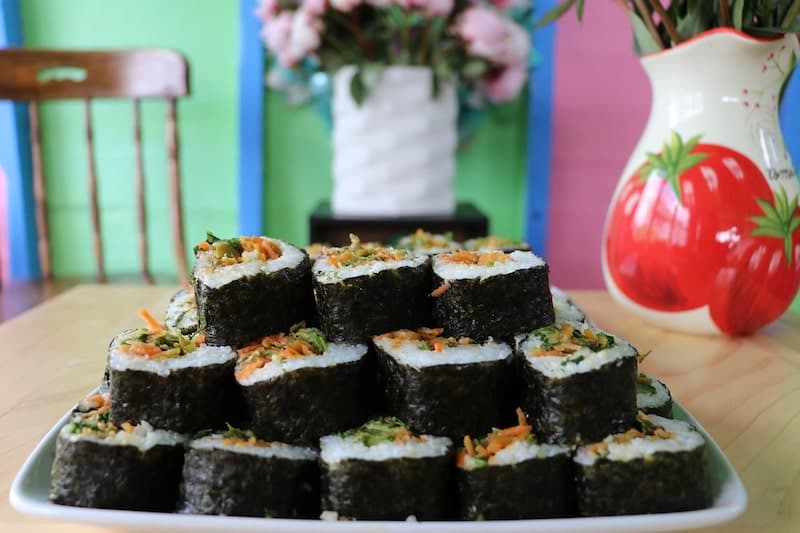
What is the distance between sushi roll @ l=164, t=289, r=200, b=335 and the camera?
35.7 inches

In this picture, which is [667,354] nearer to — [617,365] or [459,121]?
[617,365]

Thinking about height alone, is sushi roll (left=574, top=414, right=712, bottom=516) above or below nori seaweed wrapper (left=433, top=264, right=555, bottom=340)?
below

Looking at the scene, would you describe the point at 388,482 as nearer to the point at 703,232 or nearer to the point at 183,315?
the point at 183,315

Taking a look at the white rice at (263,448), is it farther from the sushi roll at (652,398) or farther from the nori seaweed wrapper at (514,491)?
the sushi roll at (652,398)

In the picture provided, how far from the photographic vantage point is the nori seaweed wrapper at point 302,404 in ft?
2.44

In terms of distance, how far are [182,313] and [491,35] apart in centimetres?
141

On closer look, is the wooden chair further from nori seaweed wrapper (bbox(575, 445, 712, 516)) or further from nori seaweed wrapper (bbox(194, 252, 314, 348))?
nori seaweed wrapper (bbox(575, 445, 712, 516))

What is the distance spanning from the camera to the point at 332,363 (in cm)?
77

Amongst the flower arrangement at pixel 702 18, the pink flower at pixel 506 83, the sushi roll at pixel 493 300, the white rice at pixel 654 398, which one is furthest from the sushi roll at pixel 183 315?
the pink flower at pixel 506 83

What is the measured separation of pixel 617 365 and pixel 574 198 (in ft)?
6.39

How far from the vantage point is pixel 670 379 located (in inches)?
43.9

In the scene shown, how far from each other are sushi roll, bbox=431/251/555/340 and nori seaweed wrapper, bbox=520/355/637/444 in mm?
112

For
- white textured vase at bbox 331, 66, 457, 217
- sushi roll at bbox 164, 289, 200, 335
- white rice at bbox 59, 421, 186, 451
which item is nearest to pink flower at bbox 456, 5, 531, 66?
white textured vase at bbox 331, 66, 457, 217

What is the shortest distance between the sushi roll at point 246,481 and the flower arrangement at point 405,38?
5.09 feet
